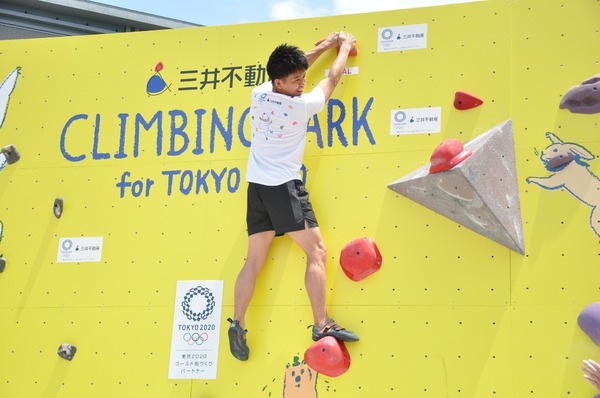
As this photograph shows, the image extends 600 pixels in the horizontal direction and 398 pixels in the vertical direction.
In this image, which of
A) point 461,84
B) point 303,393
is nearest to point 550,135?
point 461,84

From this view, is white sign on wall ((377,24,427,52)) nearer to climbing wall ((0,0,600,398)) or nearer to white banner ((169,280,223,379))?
climbing wall ((0,0,600,398))

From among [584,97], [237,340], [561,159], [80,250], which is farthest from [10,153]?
[584,97]

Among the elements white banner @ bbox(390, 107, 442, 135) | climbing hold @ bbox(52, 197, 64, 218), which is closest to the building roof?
climbing hold @ bbox(52, 197, 64, 218)

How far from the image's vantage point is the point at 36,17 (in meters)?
6.24

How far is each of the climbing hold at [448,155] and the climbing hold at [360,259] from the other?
503 mm

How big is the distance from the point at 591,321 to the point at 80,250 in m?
2.77

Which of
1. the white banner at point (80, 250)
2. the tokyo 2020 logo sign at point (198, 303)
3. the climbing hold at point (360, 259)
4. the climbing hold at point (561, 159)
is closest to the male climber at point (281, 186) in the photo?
the climbing hold at point (360, 259)

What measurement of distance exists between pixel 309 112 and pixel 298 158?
0.81 feet

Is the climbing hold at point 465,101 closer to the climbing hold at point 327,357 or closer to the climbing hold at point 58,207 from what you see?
the climbing hold at point 327,357

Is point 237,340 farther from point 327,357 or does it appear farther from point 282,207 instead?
point 282,207

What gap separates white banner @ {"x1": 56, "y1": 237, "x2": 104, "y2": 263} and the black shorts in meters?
1.03

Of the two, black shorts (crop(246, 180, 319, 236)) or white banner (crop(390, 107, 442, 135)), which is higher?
white banner (crop(390, 107, 442, 135))

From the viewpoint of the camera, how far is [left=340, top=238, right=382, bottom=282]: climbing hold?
160 inches

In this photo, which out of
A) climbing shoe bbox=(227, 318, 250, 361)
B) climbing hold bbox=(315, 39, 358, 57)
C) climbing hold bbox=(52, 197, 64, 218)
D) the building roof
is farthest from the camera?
the building roof
